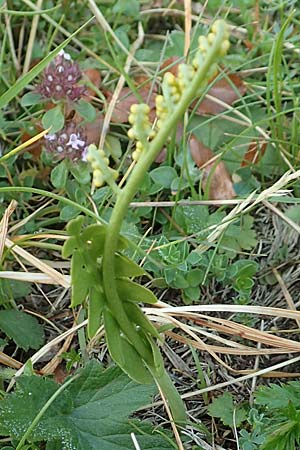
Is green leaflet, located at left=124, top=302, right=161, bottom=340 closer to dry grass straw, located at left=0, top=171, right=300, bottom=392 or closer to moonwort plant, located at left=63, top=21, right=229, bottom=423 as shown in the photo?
moonwort plant, located at left=63, top=21, right=229, bottom=423

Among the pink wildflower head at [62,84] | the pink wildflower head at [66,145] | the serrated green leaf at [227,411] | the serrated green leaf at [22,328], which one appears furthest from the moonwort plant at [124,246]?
the pink wildflower head at [62,84]

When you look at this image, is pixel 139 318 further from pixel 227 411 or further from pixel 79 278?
pixel 227 411

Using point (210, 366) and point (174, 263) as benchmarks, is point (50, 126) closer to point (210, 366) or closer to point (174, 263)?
point (174, 263)

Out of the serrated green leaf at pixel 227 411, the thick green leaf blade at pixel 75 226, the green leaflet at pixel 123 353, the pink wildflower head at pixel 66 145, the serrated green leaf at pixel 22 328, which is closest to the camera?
the thick green leaf blade at pixel 75 226

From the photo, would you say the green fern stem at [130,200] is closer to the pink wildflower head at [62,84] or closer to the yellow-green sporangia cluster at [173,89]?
the yellow-green sporangia cluster at [173,89]

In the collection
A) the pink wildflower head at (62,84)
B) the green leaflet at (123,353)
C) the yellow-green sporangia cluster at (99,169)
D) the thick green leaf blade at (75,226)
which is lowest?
the green leaflet at (123,353)

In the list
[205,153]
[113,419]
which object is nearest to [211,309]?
[113,419]
